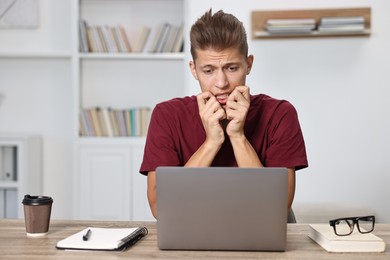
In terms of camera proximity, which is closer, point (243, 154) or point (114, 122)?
point (243, 154)

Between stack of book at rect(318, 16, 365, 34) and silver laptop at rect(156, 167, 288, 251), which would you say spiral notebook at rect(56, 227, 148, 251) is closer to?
silver laptop at rect(156, 167, 288, 251)

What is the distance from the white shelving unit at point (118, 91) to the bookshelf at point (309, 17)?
581mm

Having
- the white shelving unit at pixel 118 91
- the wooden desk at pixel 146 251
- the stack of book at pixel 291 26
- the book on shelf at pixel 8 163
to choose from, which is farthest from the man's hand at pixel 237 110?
the book on shelf at pixel 8 163

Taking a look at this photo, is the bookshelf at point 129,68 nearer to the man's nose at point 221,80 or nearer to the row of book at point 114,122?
the row of book at point 114,122

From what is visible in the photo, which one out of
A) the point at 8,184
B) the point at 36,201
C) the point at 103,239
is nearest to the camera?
the point at 103,239

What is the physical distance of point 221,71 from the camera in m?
1.90

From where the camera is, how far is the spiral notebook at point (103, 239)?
1346 millimetres

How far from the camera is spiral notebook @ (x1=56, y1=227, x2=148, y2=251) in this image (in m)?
1.35

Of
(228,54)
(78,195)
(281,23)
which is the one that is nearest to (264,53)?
(281,23)

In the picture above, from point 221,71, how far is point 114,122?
220 cm

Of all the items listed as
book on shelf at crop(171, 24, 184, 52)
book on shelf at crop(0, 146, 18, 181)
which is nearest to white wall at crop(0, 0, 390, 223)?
book on shelf at crop(171, 24, 184, 52)

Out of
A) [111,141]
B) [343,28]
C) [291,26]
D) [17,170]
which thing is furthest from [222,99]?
[17,170]

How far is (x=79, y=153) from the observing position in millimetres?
3924

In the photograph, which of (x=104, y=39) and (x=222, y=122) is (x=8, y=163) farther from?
(x=222, y=122)
